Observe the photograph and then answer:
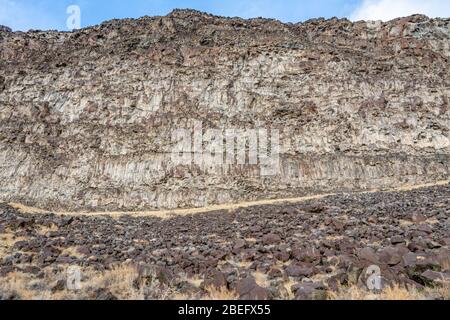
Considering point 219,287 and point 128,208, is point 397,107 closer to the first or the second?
point 128,208

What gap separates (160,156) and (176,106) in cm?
745

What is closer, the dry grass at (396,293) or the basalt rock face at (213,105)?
the dry grass at (396,293)

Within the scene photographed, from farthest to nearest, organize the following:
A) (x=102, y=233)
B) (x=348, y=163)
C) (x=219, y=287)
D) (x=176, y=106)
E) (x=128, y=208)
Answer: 1. (x=176, y=106)
2. (x=348, y=163)
3. (x=128, y=208)
4. (x=102, y=233)
5. (x=219, y=287)

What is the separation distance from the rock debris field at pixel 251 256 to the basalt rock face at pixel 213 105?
2398 centimetres

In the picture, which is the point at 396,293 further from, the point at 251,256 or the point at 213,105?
the point at 213,105

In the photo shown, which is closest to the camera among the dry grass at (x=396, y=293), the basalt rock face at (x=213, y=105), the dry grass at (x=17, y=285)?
the dry grass at (x=396, y=293)

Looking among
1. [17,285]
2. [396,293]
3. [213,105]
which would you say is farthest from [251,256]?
[213,105]

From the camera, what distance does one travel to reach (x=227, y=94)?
48.7m

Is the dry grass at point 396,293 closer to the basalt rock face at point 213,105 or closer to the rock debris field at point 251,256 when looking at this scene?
the rock debris field at point 251,256

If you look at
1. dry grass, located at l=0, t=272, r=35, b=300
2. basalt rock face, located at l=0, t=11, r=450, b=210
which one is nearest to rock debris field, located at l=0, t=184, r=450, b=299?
dry grass, located at l=0, t=272, r=35, b=300

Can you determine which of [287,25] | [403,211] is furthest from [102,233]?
[287,25]

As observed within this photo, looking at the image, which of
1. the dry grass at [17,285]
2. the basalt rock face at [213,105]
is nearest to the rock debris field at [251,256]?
the dry grass at [17,285]

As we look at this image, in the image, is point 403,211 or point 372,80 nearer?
point 403,211

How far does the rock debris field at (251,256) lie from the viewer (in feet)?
24.5
